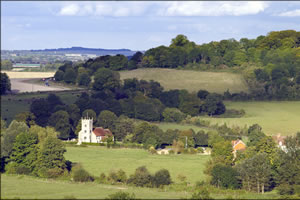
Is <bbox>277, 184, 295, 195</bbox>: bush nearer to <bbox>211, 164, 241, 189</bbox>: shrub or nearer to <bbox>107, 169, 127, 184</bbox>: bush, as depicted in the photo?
<bbox>211, 164, 241, 189</bbox>: shrub

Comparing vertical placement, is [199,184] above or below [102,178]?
below

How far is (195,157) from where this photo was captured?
203 feet

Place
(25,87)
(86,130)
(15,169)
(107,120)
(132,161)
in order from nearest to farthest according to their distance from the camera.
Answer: (15,169), (132,161), (25,87), (86,130), (107,120)

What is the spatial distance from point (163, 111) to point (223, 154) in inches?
1049

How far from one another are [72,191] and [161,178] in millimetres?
9521

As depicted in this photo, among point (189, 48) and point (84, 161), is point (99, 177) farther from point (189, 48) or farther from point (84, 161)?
point (189, 48)

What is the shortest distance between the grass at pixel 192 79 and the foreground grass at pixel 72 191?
5125 centimetres

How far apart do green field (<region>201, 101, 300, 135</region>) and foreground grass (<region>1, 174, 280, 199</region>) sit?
67.2 feet

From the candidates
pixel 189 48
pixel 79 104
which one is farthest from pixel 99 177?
pixel 189 48

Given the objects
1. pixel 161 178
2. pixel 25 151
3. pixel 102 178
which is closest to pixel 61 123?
pixel 25 151

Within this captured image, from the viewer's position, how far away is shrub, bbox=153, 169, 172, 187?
47.4 meters

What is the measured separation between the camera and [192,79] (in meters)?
110

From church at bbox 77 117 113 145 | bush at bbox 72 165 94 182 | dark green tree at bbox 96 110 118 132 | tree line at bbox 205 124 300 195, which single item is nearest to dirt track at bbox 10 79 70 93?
church at bbox 77 117 113 145

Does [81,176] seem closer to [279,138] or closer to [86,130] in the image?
[279,138]
